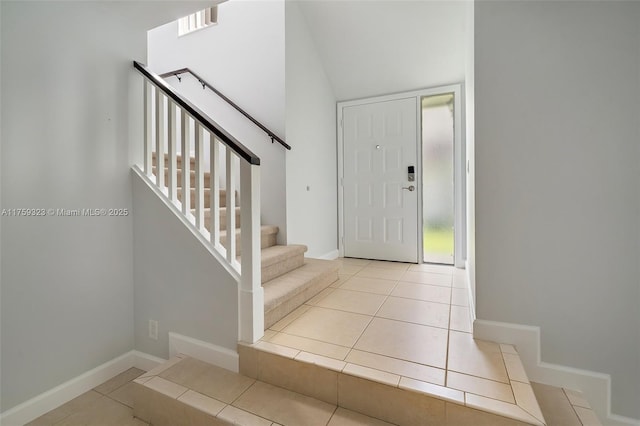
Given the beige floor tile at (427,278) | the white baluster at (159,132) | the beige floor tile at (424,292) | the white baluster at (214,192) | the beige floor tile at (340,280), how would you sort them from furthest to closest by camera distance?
the beige floor tile at (427,278)
the beige floor tile at (340,280)
the beige floor tile at (424,292)
the white baluster at (159,132)
the white baluster at (214,192)

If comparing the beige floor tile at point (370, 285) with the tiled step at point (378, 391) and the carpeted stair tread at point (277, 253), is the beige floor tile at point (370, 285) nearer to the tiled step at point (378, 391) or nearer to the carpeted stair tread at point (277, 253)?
the carpeted stair tread at point (277, 253)

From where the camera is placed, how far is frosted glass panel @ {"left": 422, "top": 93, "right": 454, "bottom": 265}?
129 inches

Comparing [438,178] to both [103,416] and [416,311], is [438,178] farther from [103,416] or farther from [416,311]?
[103,416]

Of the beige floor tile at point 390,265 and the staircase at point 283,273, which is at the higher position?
the staircase at point 283,273

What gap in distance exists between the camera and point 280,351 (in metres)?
1.41

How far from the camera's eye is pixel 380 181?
3.55 metres

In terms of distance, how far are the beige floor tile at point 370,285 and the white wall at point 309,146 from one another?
684 mm

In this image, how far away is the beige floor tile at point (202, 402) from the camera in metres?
1.22

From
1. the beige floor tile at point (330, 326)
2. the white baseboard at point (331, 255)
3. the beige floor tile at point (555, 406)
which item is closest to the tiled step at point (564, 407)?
the beige floor tile at point (555, 406)

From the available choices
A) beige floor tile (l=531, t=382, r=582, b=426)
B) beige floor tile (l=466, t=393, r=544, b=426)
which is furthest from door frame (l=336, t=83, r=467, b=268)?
beige floor tile (l=466, t=393, r=544, b=426)

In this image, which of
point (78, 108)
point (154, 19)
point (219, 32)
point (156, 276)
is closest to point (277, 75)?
point (219, 32)

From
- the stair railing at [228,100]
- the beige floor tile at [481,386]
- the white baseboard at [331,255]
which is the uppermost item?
the stair railing at [228,100]

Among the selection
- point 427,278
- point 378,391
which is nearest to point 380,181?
point 427,278

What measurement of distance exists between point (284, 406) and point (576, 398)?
53.3 inches
